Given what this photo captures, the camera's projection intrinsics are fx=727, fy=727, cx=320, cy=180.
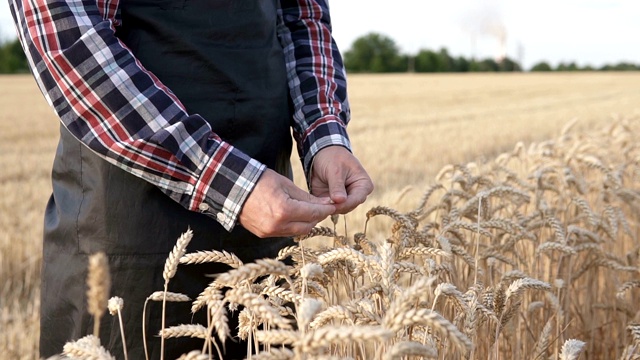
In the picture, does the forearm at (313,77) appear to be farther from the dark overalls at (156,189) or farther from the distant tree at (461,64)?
the distant tree at (461,64)

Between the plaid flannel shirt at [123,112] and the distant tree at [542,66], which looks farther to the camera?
the distant tree at [542,66]

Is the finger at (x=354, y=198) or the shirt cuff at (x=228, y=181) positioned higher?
the shirt cuff at (x=228, y=181)

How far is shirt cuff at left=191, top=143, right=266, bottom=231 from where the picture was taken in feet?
4.95

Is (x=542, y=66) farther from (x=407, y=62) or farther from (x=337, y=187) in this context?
(x=337, y=187)

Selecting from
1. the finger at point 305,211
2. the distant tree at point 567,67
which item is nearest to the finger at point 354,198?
the finger at point 305,211

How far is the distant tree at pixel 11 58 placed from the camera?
49.0 metres

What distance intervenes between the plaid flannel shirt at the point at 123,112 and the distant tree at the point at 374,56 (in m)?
66.1

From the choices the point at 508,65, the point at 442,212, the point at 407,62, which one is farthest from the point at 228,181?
the point at 508,65

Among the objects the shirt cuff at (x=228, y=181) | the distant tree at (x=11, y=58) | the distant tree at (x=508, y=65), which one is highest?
the distant tree at (x=11, y=58)

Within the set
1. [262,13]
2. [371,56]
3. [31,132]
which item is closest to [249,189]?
[262,13]

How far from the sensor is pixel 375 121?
1406 centimetres

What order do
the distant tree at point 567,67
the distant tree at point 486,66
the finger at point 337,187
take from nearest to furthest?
the finger at point 337,187 < the distant tree at point 486,66 < the distant tree at point 567,67

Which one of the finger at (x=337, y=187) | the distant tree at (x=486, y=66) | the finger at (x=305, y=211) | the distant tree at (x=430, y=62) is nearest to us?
the finger at (x=305, y=211)

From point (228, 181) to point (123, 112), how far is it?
27cm
